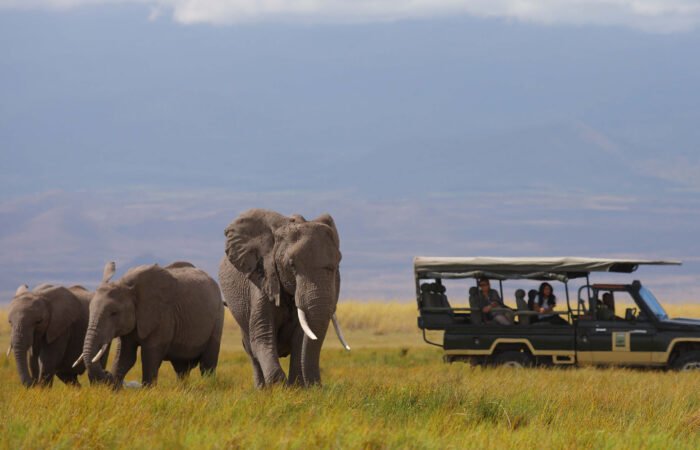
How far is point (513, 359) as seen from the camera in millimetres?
22969

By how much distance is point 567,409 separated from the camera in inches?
539

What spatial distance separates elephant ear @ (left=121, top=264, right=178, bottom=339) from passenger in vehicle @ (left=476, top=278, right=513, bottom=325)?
7097 mm

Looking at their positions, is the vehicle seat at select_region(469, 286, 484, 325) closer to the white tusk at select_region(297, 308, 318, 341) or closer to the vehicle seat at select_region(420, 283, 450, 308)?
the vehicle seat at select_region(420, 283, 450, 308)

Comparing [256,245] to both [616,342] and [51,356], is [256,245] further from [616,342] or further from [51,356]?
[616,342]

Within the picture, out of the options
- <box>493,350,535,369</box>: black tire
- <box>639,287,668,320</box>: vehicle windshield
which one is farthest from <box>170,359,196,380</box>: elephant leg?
<box>639,287,668,320</box>: vehicle windshield

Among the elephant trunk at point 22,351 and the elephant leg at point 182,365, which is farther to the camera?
the elephant leg at point 182,365

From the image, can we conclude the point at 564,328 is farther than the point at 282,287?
Yes

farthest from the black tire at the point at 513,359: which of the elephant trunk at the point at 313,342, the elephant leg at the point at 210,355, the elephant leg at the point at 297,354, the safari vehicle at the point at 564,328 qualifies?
the elephant trunk at the point at 313,342

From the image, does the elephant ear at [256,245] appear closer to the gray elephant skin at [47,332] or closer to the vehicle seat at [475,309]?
the gray elephant skin at [47,332]

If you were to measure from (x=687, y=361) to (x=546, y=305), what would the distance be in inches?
99.6

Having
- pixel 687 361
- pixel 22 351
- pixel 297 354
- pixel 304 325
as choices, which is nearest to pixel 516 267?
pixel 687 361

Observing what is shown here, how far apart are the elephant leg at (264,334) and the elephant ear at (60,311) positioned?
14.4 ft

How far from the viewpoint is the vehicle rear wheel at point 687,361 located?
22656 mm

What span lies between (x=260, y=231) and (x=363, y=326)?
33.4 metres
